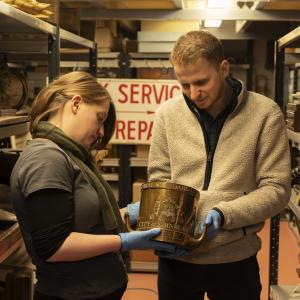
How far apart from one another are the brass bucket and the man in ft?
0.36

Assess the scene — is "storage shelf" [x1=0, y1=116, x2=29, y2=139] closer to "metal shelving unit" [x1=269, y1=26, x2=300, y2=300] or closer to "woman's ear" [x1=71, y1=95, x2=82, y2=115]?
"woman's ear" [x1=71, y1=95, x2=82, y2=115]

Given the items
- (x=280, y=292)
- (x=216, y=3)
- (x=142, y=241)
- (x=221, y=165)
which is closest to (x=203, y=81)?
(x=221, y=165)

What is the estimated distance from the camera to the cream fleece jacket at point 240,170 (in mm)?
1947

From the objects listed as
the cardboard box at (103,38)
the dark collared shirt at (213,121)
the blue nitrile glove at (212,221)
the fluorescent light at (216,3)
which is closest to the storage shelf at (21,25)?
the dark collared shirt at (213,121)

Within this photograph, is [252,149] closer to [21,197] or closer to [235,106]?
[235,106]

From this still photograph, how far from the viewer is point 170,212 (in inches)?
70.6

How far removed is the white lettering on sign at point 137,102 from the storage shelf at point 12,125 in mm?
2196

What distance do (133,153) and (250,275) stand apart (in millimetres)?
3120

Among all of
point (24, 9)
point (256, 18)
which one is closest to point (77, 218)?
point (24, 9)

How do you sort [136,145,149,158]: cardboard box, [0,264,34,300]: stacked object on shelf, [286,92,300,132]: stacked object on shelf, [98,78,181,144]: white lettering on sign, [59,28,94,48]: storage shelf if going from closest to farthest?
1. [0,264,34,300]: stacked object on shelf
2. [286,92,300,132]: stacked object on shelf
3. [59,28,94,48]: storage shelf
4. [98,78,181,144]: white lettering on sign
5. [136,145,149,158]: cardboard box

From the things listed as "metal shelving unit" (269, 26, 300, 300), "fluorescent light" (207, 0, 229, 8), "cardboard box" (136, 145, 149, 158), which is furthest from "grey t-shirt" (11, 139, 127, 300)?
"cardboard box" (136, 145, 149, 158)

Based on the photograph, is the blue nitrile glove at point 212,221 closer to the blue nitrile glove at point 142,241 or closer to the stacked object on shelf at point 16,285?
the blue nitrile glove at point 142,241

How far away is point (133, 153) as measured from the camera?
5.09 m

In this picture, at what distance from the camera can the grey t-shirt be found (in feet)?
5.07
